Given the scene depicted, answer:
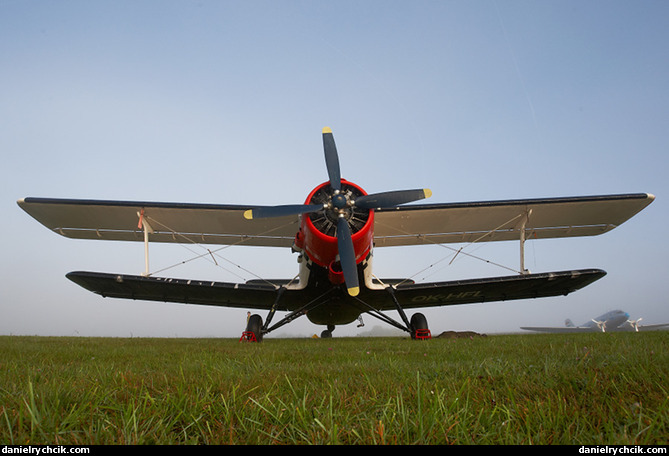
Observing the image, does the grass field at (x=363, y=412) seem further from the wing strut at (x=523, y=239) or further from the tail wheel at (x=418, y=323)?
the wing strut at (x=523, y=239)

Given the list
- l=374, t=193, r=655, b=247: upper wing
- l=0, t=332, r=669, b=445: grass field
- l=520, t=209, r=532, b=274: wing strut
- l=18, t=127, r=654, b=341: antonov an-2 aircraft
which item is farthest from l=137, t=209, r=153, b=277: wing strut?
l=520, t=209, r=532, b=274: wing strut

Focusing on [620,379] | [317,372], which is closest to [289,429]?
[317,372]

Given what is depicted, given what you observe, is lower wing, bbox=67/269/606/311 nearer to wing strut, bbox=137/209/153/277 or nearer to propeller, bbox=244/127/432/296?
wing strut, bbox=137/209/153/277

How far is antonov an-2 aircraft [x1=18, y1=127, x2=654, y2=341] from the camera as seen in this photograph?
8.85 meters

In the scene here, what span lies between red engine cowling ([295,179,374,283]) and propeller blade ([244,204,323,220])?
0.29m

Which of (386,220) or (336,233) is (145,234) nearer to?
(336,233)

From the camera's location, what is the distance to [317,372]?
2760 millimetres

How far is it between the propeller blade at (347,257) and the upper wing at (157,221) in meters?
3.35

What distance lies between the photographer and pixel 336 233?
870 cm

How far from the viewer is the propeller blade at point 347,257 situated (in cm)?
809

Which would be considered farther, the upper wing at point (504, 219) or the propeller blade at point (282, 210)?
the upper wing at point (504, 219)

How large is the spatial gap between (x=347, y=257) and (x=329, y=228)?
3.40ft

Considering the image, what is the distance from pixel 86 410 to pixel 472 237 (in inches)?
503

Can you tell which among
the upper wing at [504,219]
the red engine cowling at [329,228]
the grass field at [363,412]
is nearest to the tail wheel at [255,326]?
the red engine cowling at [329,228]
